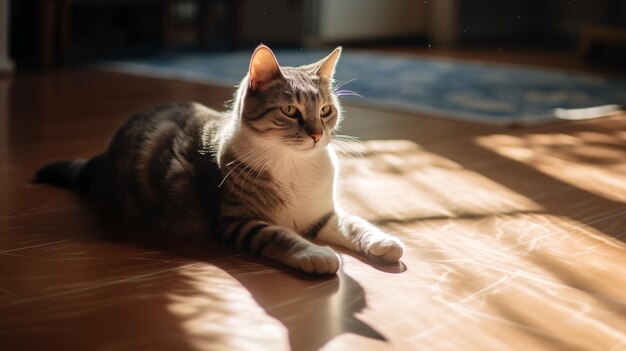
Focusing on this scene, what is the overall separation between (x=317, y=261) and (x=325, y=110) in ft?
1.14

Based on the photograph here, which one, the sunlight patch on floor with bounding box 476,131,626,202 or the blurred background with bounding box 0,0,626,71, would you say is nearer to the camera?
the sunlight patch on floor with bounding box 476,131,626,202

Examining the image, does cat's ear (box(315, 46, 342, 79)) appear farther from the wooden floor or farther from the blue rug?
the blue rug

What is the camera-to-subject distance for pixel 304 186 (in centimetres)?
169

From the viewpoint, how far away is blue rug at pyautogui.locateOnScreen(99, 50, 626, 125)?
350 cm

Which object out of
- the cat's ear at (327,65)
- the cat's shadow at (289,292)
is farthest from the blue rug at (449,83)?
the cat's shadow at (289,292)

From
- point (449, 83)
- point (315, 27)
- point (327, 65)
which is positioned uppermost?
point (327, 65)

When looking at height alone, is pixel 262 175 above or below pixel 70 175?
above

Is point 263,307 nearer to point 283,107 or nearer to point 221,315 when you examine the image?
point 221,315

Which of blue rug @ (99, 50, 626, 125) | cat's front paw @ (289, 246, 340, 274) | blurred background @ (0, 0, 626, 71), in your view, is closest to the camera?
cat's front paw @ (289, 246, 340, 274)

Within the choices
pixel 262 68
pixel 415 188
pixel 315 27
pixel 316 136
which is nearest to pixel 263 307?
pixel 316 136

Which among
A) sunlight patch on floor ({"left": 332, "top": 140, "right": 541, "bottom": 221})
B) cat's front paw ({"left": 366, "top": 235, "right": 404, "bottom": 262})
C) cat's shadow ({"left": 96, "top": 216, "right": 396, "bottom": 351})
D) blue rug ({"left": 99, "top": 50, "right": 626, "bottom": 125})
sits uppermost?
cat's front paw ({"left": 366, "top": 235, "right": 404, "bottom": 262})

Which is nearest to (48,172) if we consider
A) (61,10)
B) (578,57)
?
(61,10)

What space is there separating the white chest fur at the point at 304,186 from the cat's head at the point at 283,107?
6 centimetres

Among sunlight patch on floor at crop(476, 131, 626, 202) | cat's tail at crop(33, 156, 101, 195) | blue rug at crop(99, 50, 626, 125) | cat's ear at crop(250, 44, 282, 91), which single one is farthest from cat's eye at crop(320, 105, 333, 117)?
blue rug at crop(99, 50, 626, 125)
